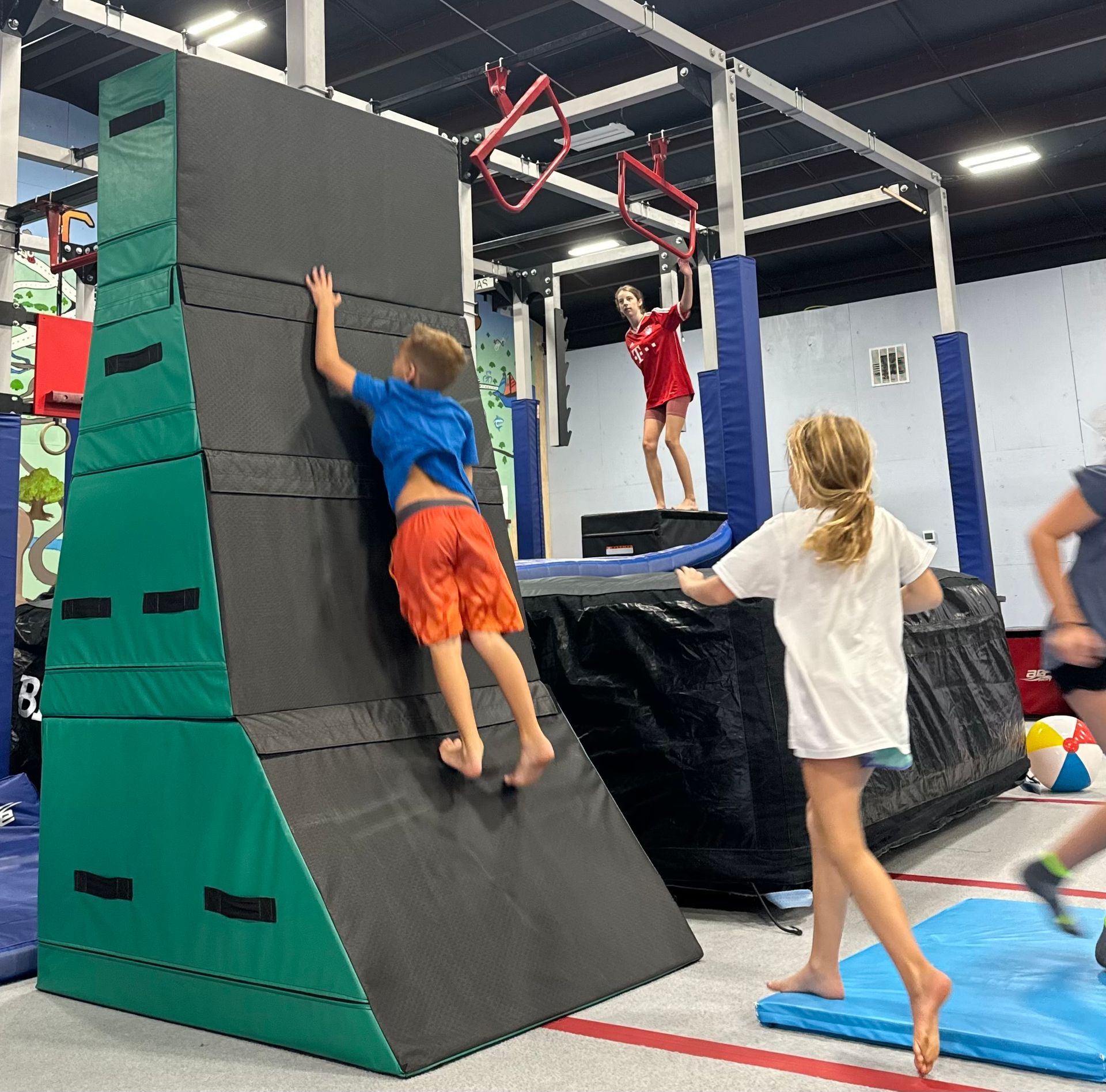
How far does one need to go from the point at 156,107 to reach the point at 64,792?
169 cm

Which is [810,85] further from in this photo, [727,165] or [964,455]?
[727,165]

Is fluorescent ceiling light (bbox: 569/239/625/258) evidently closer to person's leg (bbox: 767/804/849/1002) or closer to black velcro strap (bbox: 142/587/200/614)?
black velcro strap (bbox: 142/587/200/614)

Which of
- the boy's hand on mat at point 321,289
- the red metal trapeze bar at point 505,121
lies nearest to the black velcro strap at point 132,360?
the boy's hand on mat at point 321,289

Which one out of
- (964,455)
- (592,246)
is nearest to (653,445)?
(964,455)

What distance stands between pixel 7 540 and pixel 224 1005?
2.40 meters

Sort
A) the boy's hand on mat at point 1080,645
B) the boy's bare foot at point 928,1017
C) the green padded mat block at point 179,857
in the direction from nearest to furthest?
1. the boy's bare foot at point 928,1017
2. the green padded mat block at point 179,857
3. the boy's hand on mat at point 1080,645

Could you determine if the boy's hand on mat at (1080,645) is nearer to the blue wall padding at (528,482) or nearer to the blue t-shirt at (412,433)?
the blue t-shirt at (412,433)

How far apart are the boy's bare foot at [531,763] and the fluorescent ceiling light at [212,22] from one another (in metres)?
6.24

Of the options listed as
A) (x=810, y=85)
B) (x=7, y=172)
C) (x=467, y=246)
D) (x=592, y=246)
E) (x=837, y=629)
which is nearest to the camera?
(x=837, y=629)

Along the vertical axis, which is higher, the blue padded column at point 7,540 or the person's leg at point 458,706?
the blue padded column at point 7,540

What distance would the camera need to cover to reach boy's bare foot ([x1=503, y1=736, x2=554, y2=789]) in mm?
2715

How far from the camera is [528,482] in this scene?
27.6 feet

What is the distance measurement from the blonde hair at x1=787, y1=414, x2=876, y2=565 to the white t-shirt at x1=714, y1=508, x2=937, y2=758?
4cm

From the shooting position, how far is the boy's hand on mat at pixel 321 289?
114 inches
